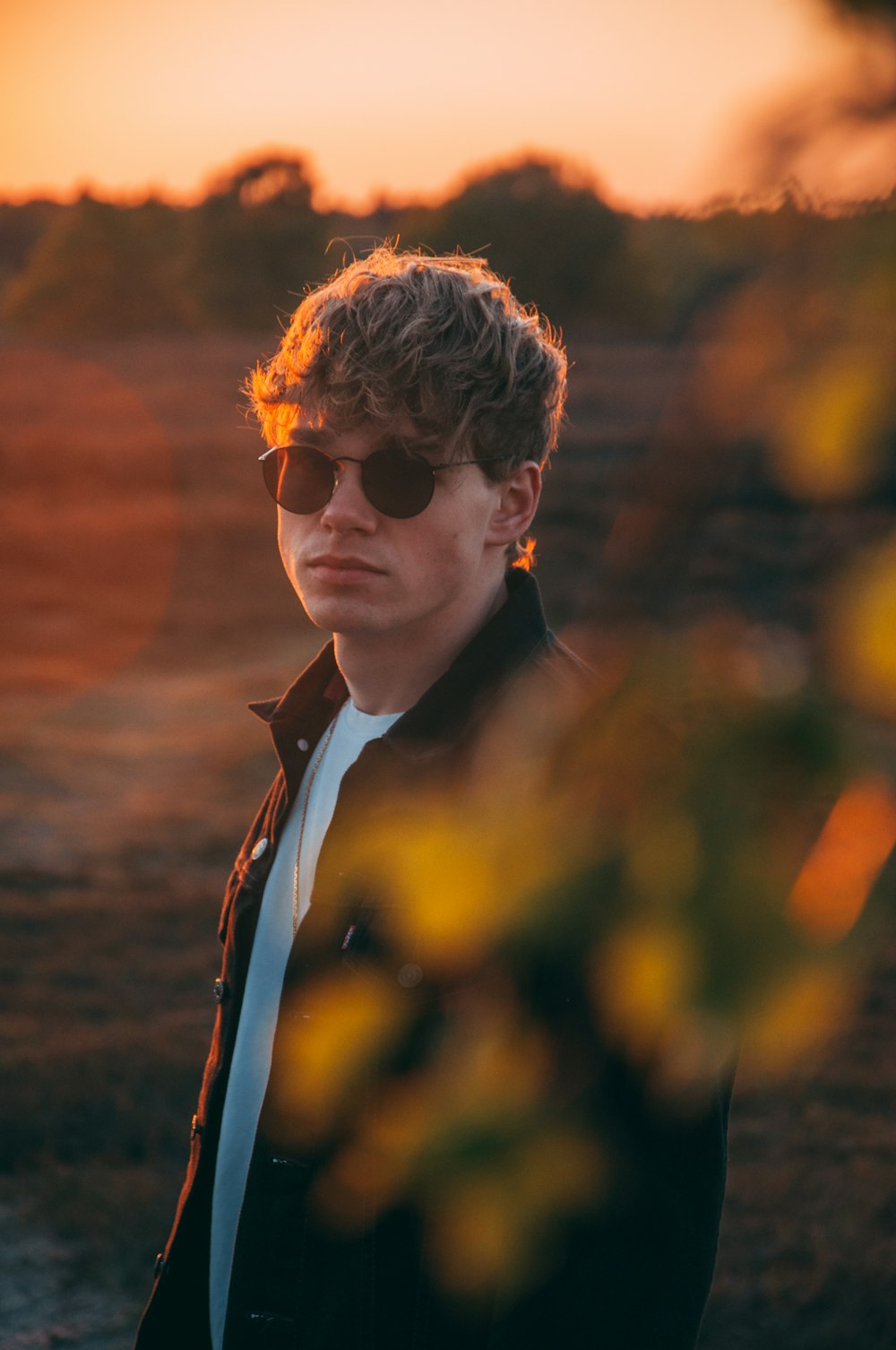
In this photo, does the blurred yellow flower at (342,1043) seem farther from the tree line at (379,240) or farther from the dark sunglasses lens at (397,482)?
the dark sunglasses lens at (397,482)

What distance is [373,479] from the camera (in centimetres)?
188

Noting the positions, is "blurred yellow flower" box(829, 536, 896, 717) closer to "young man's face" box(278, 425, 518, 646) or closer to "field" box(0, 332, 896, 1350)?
"field" box(0, 332, 896, 1350)

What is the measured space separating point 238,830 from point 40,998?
2.26 meters

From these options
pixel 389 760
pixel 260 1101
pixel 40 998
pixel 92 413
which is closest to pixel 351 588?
pixel 389 760

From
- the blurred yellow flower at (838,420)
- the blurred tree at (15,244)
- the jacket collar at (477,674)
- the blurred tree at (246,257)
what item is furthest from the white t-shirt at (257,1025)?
the blurred tree at (246,257)

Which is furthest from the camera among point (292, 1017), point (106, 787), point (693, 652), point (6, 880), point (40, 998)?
point (106, 787)

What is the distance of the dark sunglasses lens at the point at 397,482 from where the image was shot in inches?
73.2

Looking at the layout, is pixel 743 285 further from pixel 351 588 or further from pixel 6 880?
pixel 6 880

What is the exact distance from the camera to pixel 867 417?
487mm

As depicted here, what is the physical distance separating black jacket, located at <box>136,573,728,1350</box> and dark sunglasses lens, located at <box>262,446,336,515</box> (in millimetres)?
339

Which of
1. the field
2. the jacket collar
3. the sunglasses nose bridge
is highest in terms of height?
the sunglasses nose bridge

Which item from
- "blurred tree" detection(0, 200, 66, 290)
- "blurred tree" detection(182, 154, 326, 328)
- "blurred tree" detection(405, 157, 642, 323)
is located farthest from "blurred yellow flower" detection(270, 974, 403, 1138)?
"blurred tree" detection(182, 154, 326, 328)

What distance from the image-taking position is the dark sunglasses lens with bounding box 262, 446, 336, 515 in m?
1.91

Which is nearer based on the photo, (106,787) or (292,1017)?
(292,1017)
